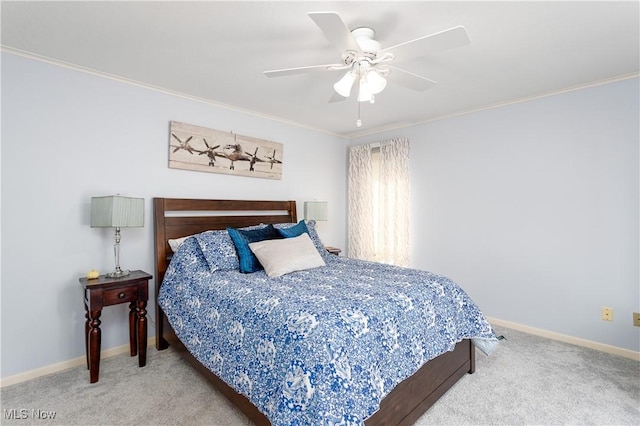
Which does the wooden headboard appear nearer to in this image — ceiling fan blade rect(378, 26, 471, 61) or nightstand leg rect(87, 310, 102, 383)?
nightstand leg rect(87, 310, 102, 383)

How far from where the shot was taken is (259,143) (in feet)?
12.4

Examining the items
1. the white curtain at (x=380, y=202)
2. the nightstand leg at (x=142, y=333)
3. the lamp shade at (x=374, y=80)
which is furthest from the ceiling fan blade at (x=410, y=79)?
the nightstand leg at (x=142, y=333)

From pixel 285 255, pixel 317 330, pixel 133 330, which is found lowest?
pixel 133 330

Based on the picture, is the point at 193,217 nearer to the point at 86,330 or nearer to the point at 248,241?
the point at 248,241

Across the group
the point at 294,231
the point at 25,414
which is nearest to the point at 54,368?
the point at 25,414

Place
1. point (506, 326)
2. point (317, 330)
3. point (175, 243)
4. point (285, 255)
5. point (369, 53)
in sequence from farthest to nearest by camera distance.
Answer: point (506, 326) → point (175, 243) → point (285, 255) → point (369, 53) → point (317, 330)

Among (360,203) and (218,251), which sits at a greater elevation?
(360,203)

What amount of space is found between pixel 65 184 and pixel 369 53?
2.52 m

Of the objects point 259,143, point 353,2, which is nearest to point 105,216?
point 259,143

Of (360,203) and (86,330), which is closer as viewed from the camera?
(86,330)

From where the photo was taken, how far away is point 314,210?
406 centimetres

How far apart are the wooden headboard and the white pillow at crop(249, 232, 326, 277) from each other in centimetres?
79

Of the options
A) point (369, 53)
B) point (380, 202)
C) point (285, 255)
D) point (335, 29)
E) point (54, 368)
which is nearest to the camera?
point (335, 29)

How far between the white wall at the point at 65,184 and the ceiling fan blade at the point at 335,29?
2071 mm
